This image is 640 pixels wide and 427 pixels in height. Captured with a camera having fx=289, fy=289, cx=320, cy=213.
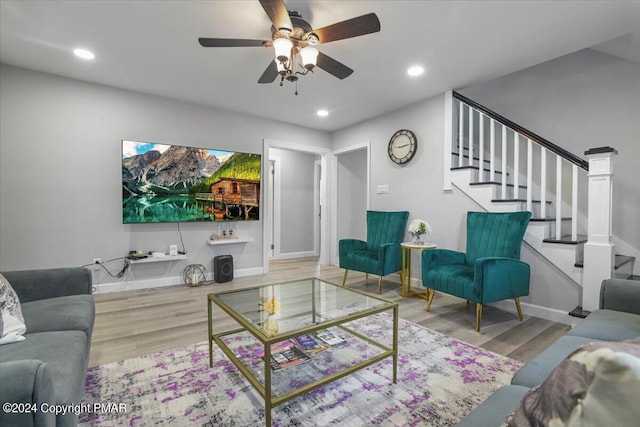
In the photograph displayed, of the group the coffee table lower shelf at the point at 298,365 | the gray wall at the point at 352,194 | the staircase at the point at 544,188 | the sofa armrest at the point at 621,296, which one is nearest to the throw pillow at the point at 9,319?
the coffee table lower shelf at the point at 298,365

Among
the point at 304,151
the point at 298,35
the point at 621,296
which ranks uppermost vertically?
the point at 298,35

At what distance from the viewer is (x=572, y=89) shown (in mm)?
3262

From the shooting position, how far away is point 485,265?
2.45 metres

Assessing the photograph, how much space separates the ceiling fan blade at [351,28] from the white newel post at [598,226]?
2.09m

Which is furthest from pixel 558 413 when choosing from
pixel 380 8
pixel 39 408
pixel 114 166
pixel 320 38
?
pixel 114 166

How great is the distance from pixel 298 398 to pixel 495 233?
243 cm

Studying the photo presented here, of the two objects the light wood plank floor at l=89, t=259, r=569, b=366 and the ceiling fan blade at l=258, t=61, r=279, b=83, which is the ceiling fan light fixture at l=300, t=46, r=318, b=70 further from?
the light wood plank floor at l=89, t=259, r=569, b=366

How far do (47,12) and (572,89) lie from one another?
198 inches

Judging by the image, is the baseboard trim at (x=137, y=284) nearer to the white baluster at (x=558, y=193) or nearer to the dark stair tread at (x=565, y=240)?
the dark stair tread at (x=565, y=240)

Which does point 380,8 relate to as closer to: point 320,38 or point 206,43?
point 320,38

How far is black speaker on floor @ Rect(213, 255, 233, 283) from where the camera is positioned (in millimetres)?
4102

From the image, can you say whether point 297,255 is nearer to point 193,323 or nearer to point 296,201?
point 296,201

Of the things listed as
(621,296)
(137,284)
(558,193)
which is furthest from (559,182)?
(137,284)

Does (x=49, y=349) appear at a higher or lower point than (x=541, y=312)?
higher
